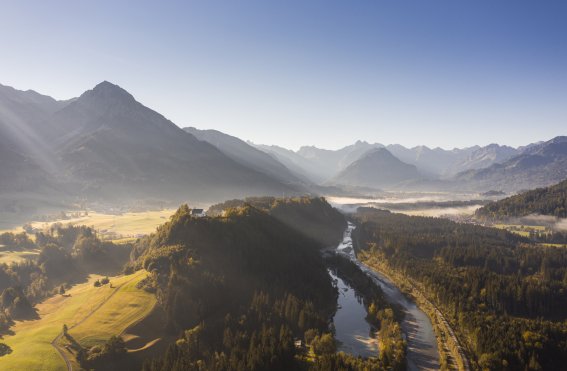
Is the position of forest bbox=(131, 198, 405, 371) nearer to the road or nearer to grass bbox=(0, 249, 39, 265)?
the road

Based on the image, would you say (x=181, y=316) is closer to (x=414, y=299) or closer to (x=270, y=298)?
(x=270, y=298)

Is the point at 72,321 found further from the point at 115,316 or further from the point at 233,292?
the point at 233,292

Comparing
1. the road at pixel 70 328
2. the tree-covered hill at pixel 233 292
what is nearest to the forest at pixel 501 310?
the tree-covered hill at pixel 233 292

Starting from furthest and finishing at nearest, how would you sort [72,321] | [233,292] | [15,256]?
1. [15,256]
2. [233,292]
3. [72,321]

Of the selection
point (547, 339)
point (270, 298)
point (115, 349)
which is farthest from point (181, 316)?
point (547, 339)

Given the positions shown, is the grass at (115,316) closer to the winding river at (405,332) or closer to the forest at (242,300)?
the forest at (242,300)

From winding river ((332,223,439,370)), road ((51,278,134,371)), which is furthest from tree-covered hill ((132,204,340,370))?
road ((51,278,134,371))

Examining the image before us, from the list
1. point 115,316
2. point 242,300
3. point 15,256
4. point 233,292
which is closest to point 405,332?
point 242,300

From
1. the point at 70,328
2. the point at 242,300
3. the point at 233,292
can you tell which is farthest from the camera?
the point at 233,292
